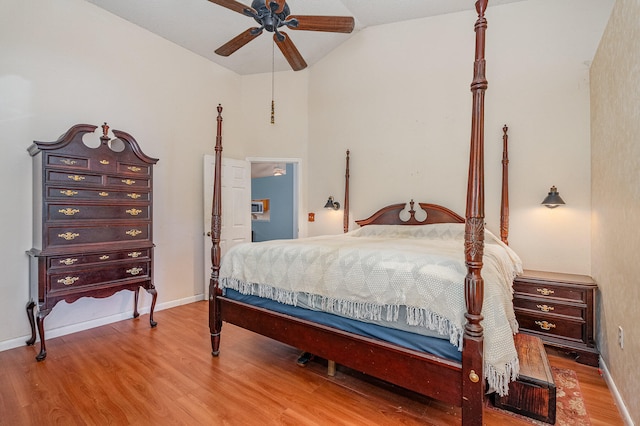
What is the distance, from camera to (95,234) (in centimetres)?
301

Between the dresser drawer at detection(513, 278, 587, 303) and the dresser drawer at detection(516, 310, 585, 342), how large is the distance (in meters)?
0.17

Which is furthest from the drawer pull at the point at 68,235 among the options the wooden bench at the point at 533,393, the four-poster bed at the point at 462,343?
the wooden bench at the point at 533,393

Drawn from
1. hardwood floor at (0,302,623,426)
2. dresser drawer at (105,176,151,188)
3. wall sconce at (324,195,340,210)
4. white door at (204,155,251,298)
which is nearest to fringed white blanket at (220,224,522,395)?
hardwood floor at (0,302,623,426)

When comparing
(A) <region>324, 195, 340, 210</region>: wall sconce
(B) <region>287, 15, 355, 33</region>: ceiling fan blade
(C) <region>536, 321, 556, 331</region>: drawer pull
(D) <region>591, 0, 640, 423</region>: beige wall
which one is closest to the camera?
(D) <region>591, 0, 640, 423</region>: beige wall

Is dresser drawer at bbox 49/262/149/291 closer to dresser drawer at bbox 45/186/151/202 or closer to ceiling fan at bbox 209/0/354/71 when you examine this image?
dresser drawer at bbox 45/186/151/202

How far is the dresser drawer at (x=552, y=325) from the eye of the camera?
2.61 metres

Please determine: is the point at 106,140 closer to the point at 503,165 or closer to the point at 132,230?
the point at 132,230

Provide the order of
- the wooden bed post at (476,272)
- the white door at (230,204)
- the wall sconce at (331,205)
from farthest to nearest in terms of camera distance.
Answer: the wall sconce at (331,205) → the white door at (230,204) → the wooden bed post at (476,272)

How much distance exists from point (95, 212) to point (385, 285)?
9.35ft

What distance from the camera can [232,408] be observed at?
1.93m

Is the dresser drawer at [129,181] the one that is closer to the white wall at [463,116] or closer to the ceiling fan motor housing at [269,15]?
the ceiling fan motor housing at [269,15]

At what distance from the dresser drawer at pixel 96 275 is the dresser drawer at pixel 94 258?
6 cm

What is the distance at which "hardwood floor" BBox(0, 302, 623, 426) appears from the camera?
6.06 feet

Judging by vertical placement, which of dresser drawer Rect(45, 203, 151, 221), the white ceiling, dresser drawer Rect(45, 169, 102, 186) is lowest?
dresser drawer Rect(45, 203, 151, 221)
